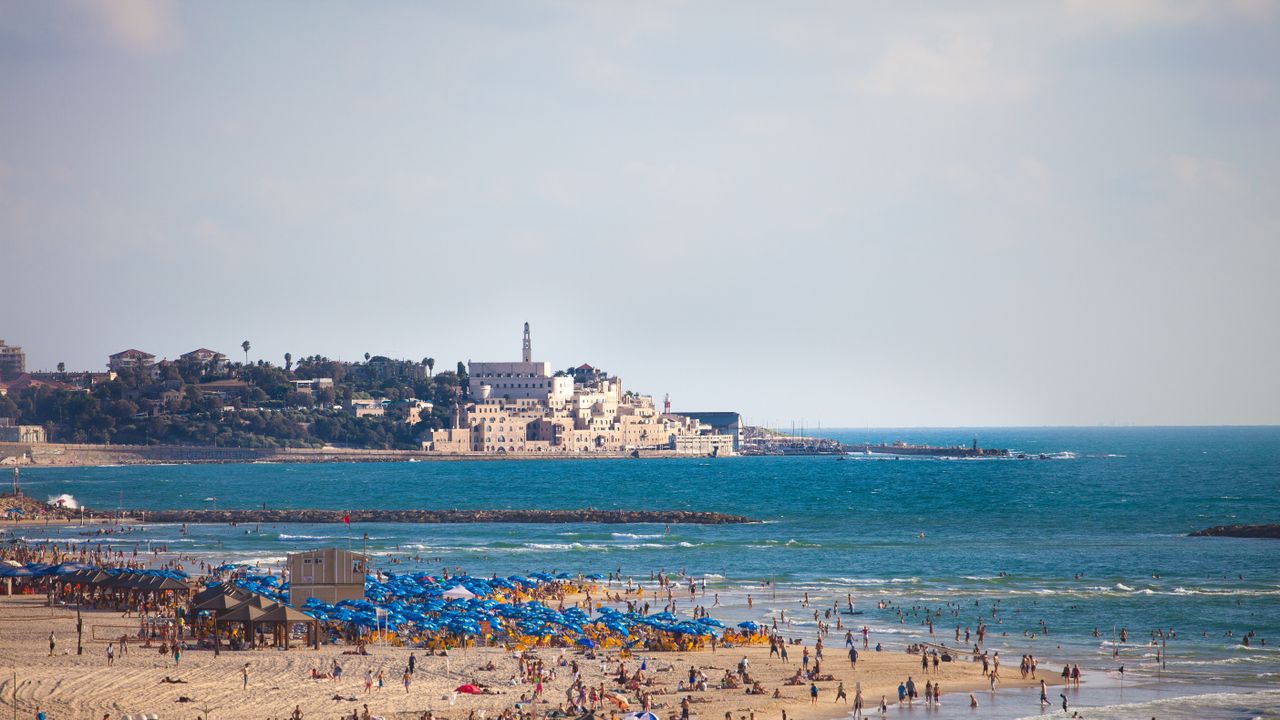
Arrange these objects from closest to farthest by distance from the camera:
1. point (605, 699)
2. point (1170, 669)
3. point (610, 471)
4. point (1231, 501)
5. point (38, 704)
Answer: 1. point (38, 704)
2. point (605, 699)
3. point (1170, 669)
4. point (1231, 501)
5. point (610, 471)

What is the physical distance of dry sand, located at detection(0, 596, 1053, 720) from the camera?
119 ft

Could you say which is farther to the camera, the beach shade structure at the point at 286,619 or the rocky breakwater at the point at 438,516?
the rocky breakwater at the point at 438,516

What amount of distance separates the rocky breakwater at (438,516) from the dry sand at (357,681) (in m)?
56.1

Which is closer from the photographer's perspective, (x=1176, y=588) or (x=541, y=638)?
(x=541, y=638)

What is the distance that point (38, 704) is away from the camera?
3519 centimetres

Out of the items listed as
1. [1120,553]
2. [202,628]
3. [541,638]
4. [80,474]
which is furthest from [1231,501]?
[80,474]

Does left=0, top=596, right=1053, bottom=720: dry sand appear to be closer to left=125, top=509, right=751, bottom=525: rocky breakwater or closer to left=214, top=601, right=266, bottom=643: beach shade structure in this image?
left=214, top=601, right=266, bottom=643: beach shade structure

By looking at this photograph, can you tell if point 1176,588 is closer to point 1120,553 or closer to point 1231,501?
point 1120,553

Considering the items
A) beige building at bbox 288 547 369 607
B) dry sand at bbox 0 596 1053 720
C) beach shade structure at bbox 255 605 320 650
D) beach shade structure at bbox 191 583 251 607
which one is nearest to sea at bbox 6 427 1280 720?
dry sand at bbox 0 596 1053 720

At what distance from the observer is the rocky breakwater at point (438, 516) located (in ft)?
348

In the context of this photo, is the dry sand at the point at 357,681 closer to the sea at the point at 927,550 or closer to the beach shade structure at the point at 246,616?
the beach shade structure at the point at 246,616

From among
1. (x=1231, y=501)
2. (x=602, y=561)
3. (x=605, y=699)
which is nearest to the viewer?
(x=605, y=699)

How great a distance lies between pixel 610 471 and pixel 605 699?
156113 millimetres

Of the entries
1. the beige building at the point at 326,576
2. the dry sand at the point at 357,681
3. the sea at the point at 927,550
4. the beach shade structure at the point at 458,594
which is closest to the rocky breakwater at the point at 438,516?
the sea at the point at 927,550
